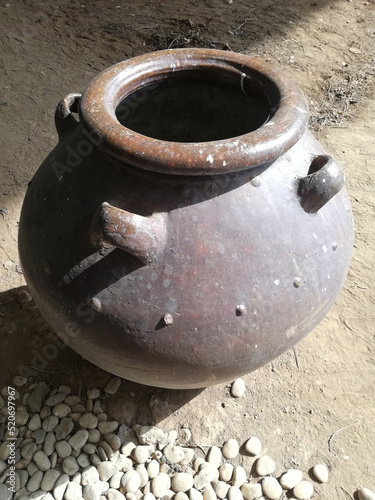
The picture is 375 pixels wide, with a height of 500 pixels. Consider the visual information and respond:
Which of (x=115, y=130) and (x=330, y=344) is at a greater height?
(x=115, y=130)

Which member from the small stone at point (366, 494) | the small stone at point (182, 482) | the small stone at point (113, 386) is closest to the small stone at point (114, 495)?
the small stone at point (182, 482)

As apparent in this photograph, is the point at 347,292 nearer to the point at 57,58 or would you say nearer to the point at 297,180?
the point at 297,180

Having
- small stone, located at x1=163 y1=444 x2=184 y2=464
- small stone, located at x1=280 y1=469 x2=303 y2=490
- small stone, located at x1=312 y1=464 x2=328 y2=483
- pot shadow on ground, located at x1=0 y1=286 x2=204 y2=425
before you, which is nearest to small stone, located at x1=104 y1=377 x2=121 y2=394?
pot shadow on ground, located at x1=0 y1=286 x2=204 y2=425

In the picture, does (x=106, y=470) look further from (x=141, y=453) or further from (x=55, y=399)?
(x=55, y=399)

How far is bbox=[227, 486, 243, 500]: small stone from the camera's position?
2.06m

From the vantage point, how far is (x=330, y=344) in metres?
2.67

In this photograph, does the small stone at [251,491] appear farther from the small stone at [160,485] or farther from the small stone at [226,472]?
the small stone at [160,485]

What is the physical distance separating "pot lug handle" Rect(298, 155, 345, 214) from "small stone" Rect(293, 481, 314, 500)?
113 cm

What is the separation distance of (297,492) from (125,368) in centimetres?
91

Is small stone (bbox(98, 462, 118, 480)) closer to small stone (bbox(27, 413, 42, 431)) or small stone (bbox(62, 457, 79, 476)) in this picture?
small stone (bbox(62, 457, 79, 476))

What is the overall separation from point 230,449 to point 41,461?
77 centimetres

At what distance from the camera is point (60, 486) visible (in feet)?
6.83

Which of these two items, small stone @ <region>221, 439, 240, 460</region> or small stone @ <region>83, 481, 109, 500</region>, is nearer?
small stone @ <region>83, 481, 109, 500</region>

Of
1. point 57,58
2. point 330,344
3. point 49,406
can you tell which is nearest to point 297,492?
point 330,344
